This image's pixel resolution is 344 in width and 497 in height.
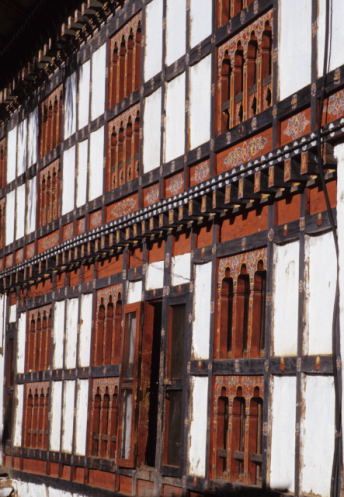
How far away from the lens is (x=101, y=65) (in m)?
22.4

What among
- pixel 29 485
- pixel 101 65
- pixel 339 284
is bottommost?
pixel 29 485

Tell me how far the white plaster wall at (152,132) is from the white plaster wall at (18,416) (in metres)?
7.73

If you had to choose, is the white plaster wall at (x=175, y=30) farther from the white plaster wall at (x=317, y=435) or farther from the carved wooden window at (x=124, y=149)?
the white plaster wall at (x=317, y=435)

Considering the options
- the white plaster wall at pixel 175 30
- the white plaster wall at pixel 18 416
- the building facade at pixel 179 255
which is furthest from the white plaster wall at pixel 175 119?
the white plaster wall at pixel 18 416

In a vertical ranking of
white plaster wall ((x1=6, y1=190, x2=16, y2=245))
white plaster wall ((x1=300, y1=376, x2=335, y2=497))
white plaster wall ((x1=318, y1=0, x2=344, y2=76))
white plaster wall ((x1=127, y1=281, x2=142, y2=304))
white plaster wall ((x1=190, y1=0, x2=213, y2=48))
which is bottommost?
white plaster wall ((x1=300, y1=376, x2=335, y2=497))

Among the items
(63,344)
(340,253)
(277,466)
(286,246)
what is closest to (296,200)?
(286,246)

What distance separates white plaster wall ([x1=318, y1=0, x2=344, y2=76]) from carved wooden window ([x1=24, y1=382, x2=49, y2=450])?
454 inches

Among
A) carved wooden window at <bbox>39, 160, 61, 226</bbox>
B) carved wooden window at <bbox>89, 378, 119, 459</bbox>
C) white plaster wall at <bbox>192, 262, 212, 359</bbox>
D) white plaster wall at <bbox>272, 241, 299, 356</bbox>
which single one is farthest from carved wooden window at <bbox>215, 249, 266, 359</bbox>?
carved wooden window at <bbox>39, 160, 61, 226</bbox>

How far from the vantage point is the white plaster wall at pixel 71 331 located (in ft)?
75.9

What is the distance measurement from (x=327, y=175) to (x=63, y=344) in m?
10.2

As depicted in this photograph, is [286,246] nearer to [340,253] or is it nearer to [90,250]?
[340,253]

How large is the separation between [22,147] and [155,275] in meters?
9.03

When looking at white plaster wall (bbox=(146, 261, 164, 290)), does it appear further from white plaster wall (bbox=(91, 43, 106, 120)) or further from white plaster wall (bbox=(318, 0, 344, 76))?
white plaster wall (bbox=(318, 0, 344, 76))

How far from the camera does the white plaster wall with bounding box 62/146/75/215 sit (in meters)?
23.8
